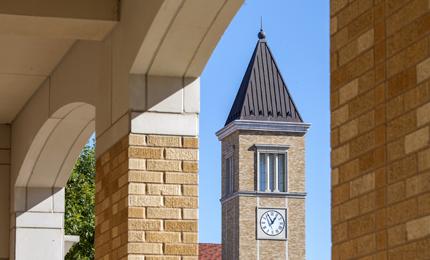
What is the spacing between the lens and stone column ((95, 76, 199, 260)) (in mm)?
5586

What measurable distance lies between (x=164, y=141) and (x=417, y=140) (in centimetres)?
Result: 371

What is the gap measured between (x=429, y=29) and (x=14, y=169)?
299 inches

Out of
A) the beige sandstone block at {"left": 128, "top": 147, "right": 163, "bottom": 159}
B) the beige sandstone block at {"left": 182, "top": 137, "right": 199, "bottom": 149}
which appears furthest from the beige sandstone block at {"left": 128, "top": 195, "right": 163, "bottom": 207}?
the beige sandstone block at {"left": 182, "top": 137, "right": 199, "bottom": 149}

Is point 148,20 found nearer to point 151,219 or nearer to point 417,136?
point 151,219

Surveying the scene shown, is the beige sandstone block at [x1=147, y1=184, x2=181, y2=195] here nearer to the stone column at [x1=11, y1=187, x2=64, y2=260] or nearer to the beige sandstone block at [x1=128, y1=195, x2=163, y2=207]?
the beige sandstone block at [x1=128, y1=195, x2=163, y2=207]

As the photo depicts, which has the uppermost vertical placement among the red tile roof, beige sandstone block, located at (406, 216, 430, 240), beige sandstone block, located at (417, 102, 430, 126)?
the red tile roof

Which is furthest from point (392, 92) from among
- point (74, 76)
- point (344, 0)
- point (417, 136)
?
point (74, 76)

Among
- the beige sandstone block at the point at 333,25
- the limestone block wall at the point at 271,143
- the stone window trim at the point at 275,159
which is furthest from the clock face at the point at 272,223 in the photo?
the beige sandstone block at the point at 333,25

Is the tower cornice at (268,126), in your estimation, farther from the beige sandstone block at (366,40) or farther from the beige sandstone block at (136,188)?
the beige sandstone block at (366,40)

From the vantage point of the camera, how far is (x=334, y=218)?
95.3 inches

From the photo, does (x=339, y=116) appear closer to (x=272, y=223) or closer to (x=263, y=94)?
(x=263, y=94)

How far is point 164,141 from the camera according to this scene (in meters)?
5.75

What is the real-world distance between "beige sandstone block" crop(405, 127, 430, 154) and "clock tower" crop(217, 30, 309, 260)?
2628 inches

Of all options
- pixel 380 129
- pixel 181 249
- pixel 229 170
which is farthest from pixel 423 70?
pixel 229 170
